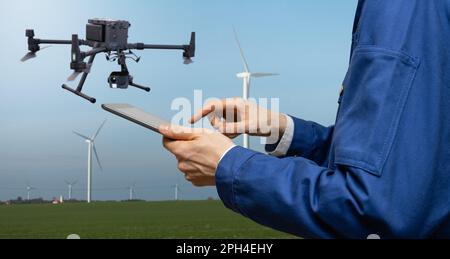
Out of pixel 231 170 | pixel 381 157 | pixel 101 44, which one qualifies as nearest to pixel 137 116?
pixel 231 170

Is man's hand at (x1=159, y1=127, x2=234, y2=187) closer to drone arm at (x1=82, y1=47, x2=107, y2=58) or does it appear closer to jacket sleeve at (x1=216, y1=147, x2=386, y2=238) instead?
jacket sleeve at (x1=216, y1=147, x2=386, y2=238)

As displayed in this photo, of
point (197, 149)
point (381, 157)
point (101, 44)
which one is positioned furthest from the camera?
point (101, 44)

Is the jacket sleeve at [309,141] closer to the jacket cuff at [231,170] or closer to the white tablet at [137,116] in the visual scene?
the white tablet at [137,116]

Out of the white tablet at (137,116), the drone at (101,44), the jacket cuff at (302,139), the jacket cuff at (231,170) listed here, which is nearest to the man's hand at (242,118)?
the jacket cuff at (302,139)

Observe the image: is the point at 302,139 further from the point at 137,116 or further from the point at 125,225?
the point at 125,225

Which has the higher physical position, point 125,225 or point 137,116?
point 137,116

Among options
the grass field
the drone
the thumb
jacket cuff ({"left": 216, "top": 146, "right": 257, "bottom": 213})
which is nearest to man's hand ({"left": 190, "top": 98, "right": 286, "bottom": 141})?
the thumb
